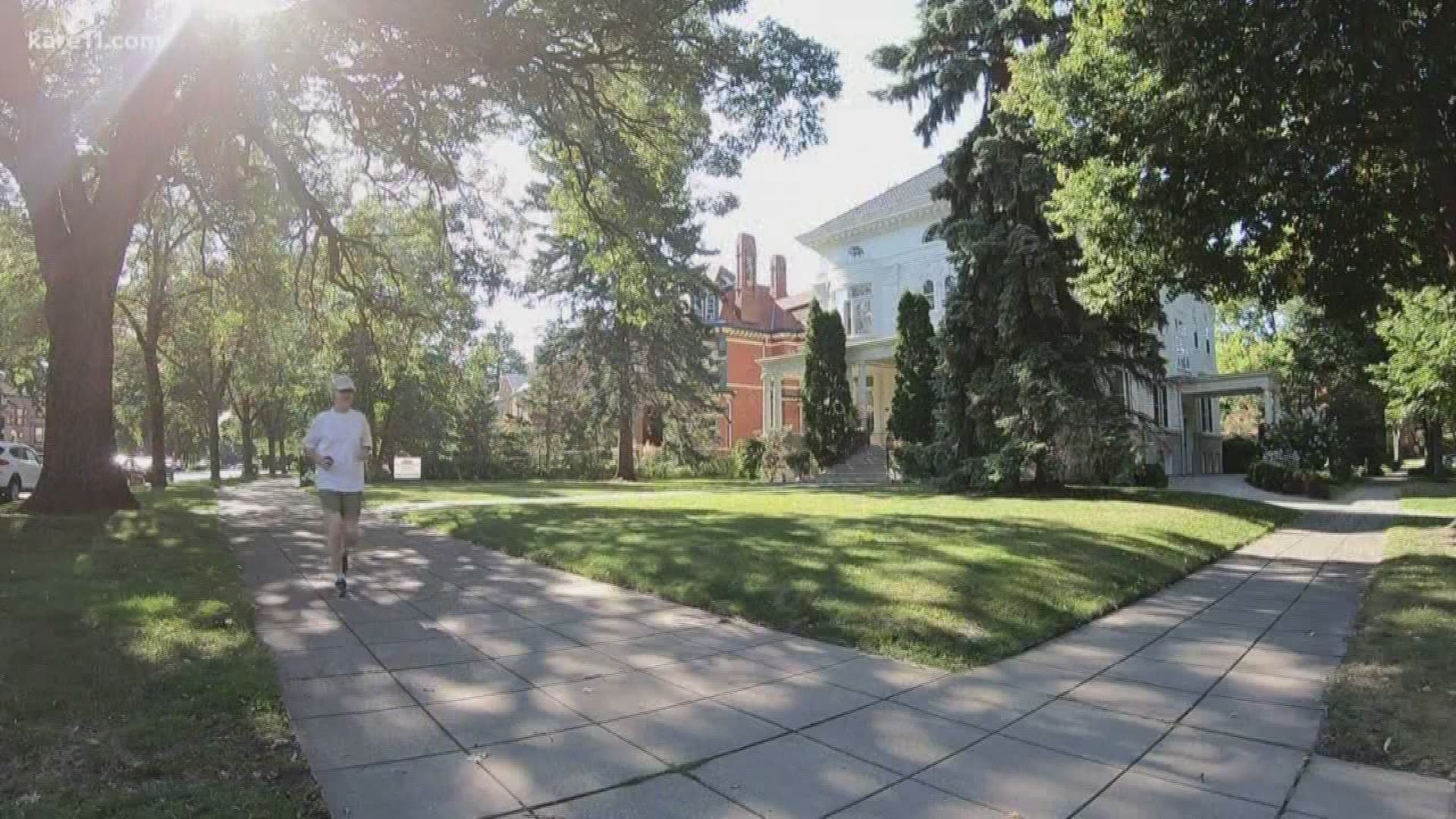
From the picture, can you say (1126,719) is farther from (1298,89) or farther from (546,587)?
(1298,89)

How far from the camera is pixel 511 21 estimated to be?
9.68 metres

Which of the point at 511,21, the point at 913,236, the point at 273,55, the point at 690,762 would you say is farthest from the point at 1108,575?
the point at 913,236

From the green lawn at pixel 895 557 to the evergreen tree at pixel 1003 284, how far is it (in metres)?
2.64

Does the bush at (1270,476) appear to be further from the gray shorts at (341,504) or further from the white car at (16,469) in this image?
the white car at (16,469)

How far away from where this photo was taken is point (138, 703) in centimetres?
370

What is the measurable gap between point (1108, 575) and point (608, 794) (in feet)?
19.1

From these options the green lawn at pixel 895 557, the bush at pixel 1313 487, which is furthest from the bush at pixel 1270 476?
the green lawn at pixel 895 557

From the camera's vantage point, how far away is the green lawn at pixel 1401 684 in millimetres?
3537

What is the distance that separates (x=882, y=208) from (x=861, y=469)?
1110 cm

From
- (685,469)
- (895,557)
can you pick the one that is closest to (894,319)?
(685,469)

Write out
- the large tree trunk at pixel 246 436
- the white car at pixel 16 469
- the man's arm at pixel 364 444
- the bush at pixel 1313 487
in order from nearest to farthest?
the man's arm at pixel 364 444 → the white car at pixel 16 469 → the bush at pixel 1313 487 → the large tree trunk at pixel 246 436

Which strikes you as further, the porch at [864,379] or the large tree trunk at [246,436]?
the large tree trunk at [246,436]

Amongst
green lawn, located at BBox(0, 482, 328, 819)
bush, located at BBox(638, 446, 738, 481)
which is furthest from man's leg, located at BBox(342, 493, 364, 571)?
bush, located at BBox(638, 446, 738, 481)

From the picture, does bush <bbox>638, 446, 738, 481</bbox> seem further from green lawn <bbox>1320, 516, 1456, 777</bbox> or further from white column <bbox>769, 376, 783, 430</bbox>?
green lawn <bbox>1320, 516, 1456, 777</bbox>
